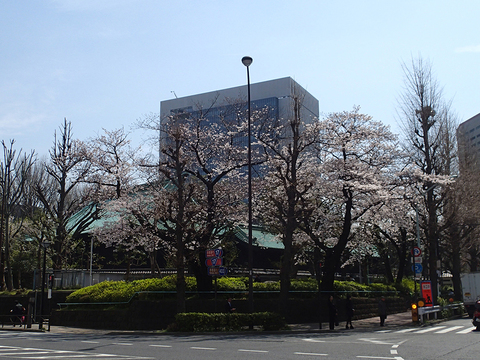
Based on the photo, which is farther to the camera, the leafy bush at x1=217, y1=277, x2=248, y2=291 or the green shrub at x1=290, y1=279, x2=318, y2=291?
the green shrub at x1=290, y1=279, x2=318, y2=291

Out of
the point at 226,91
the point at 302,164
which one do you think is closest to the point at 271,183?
the point at 302,164

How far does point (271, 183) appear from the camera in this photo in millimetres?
28312

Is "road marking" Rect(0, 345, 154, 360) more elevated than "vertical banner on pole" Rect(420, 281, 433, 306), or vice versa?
"vertical banner on pole" Rect(420, 281, 433, 306)

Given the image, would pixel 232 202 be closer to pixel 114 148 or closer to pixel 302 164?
pixel 302 164

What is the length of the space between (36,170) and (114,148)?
2355 centimetres

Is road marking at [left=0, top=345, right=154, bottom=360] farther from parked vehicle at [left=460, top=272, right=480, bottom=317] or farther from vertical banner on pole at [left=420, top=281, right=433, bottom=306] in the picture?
parked vehicle at [left=460, top=272, right=480, bottom=317]

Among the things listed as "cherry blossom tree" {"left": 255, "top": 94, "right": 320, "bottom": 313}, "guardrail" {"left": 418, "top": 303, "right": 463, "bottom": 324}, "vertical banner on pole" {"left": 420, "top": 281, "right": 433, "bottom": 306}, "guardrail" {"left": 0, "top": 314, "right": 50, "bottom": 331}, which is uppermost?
"cherry blossom tree" {"left": 255, "top": 94, "right": 320, "bottom": 313}

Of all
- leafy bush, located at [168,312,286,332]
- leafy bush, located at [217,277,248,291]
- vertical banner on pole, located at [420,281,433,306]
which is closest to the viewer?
leafy bush, located at [168,312,286,332]

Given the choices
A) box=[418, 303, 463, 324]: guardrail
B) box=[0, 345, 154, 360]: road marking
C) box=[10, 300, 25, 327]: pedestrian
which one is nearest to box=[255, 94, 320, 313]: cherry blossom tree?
box=[418, 303, 463, 324]: guardrail

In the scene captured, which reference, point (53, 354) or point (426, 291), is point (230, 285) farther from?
point (53, 354)

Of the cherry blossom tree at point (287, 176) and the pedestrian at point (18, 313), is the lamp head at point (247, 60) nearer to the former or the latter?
the cherry blossom tree at point (287, 176)

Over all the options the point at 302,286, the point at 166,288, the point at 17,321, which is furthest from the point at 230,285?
the point at 17,321

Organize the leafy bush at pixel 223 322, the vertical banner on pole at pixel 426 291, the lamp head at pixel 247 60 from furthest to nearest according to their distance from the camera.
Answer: the vertical banner on pole at pixel 426 291 < the lamp head at pixel 247 60 < the leafy bush at pixel 223 322

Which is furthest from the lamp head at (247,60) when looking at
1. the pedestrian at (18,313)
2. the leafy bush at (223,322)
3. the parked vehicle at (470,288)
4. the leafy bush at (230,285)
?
the parked vehicle at (470,288)
